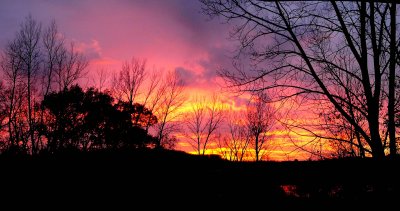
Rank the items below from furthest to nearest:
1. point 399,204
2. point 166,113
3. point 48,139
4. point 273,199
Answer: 1. point 166,113
2. point 48,139
3. point 273,199
4. point 399,204

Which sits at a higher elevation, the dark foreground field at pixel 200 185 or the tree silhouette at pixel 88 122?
the tree silhouette at pixel 88 122

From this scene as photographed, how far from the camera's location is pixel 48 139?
26.3 meters

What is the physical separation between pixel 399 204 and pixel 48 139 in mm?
26424

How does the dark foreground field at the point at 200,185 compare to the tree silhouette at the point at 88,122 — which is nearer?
the dark foreground field at the point at 200,185

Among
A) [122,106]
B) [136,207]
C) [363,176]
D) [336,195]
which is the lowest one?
[136,207]

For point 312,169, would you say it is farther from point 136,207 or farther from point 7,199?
point 7,199

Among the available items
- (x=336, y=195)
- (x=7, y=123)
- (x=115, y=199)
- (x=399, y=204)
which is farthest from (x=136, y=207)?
(x=7, y=123)

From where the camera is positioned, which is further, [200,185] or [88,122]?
[88,122]

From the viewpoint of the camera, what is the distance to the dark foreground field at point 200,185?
18.8 ft

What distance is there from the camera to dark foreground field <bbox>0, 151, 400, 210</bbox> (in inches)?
225

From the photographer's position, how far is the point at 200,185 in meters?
6.56

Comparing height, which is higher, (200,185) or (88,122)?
(88,122)

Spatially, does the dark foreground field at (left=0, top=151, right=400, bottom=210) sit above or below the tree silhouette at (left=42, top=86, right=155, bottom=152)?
below

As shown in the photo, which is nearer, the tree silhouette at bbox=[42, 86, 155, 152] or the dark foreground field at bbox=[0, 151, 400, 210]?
the dark foreground field at bbox=[0, 151, 400, 210]
